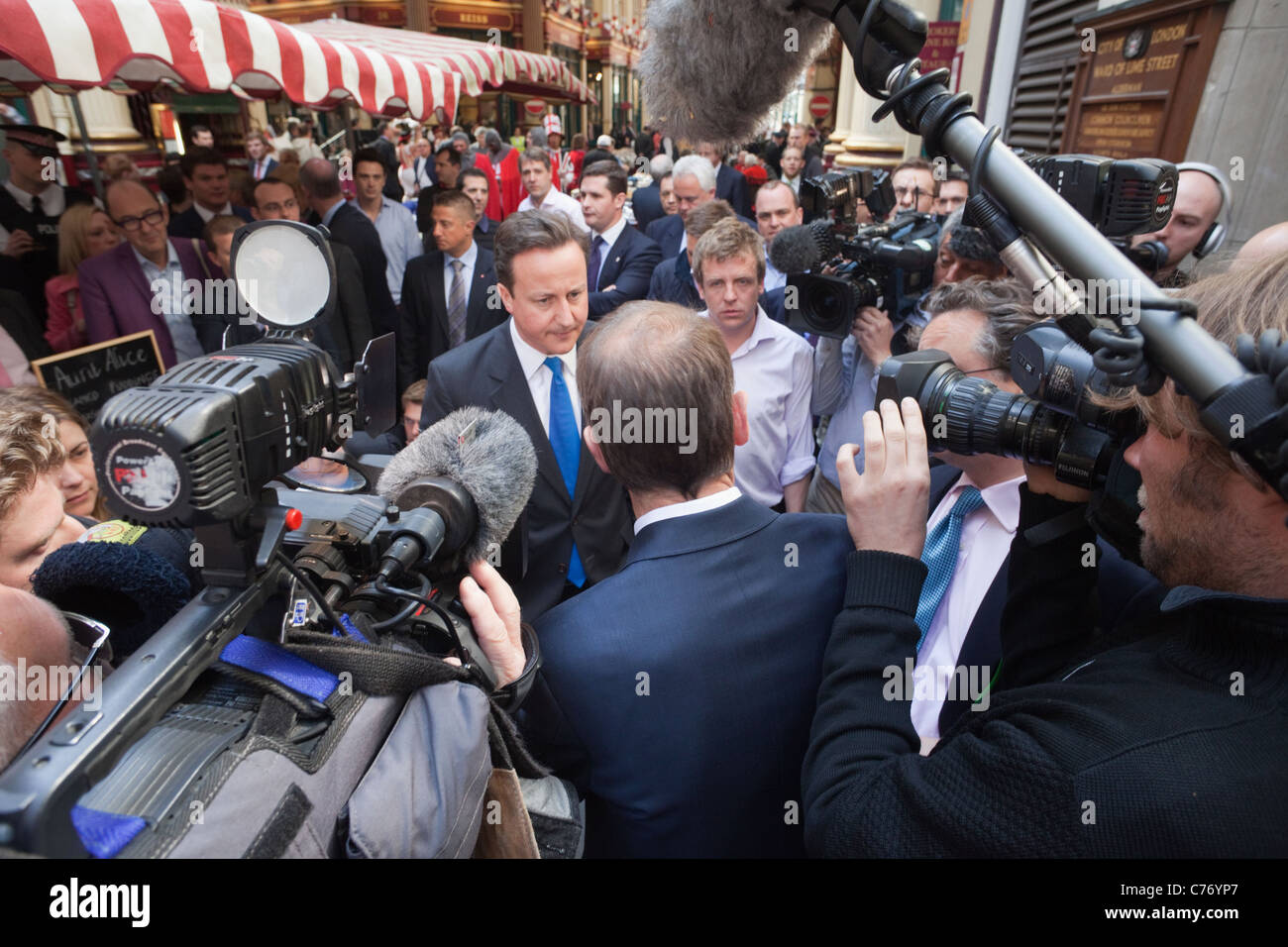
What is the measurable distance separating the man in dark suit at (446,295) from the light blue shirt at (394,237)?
157 centimetres

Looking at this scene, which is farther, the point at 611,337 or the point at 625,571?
the point at 611,337

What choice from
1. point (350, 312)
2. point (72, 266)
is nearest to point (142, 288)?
point (72, 266)

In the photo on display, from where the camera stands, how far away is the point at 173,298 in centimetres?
390

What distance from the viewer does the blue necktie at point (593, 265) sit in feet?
16.7

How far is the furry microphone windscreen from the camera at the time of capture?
1.11 metres

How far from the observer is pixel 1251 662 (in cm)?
79

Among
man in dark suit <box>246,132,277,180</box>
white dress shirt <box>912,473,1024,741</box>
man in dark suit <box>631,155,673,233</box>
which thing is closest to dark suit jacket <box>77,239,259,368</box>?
white dress shirt <box>912,473,1024,741</box>

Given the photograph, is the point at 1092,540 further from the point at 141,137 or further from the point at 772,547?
the point at 141,137

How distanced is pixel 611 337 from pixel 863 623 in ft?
2.36

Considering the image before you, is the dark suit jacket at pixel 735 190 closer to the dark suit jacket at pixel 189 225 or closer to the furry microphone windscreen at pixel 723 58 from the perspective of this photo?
the dark suit jacket at pixel 189 225

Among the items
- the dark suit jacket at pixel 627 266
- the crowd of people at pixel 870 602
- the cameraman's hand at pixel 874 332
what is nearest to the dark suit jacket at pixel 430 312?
the dark suit jacket at pixel 627 266

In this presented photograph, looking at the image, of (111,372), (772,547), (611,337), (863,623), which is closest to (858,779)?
(863,623)

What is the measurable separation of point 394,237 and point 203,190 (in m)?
1.42

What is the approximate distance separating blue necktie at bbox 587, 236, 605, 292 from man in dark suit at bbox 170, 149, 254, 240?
273cm
